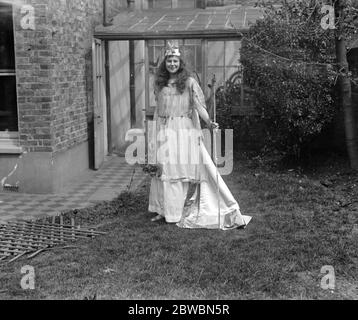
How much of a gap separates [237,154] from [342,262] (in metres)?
5.62

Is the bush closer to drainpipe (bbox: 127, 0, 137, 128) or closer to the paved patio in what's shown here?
the paved patio

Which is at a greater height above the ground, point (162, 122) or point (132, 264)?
point (162, 122)

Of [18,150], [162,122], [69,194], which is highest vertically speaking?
[162,122]

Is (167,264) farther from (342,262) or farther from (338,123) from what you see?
(338,123)

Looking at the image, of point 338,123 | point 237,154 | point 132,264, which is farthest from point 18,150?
point 338,123

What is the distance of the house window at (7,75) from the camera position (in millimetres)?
7500

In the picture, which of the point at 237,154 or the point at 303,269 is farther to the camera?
the point at 237,154

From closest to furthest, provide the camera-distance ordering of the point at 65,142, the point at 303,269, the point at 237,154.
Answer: the point at 303,269 → the point at 65,142 → the point at 237,154

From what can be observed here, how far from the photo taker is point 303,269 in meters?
4.53

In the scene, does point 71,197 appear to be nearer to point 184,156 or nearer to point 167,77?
point 184,156

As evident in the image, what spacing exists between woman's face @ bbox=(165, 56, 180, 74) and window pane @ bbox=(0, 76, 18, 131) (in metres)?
2.90

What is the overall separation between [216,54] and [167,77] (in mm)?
6626

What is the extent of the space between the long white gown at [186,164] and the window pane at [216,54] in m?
6.34

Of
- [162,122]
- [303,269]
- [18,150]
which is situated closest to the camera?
[303,269]
